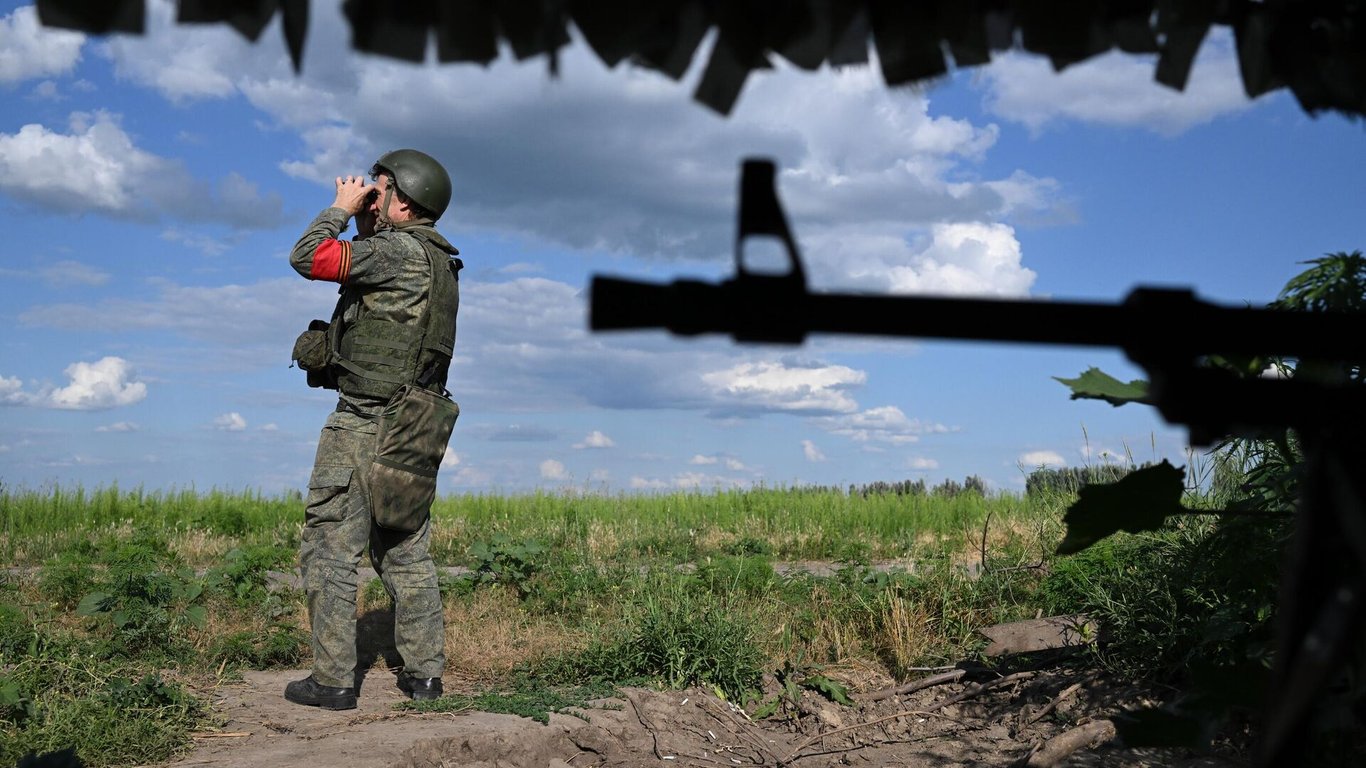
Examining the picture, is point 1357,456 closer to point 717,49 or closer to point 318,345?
point 717,49

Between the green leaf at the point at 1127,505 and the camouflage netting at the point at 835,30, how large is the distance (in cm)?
91

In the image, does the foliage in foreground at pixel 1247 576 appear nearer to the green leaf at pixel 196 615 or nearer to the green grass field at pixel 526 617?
the green grass field at pixel 526 617

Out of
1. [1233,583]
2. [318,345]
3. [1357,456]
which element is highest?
[318,345]

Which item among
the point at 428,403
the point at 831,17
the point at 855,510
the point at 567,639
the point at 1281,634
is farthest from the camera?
the point at 855,510

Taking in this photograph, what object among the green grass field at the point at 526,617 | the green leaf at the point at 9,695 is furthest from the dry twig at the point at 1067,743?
the green leaf at the point at 9,695

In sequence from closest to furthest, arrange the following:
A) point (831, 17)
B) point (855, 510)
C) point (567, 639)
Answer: point (831, 17)
point (567, 639)
point (855, 510)

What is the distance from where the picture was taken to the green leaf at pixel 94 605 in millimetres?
6426

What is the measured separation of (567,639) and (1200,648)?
3.54 m

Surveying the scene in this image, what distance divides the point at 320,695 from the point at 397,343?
6.41 ft

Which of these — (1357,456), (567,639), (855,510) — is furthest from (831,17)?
(855,510)

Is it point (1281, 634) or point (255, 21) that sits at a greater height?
point (255, 21)

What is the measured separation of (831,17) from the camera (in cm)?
189

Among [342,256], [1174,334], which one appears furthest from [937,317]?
[342,256]

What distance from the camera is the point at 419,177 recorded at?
242 inches
